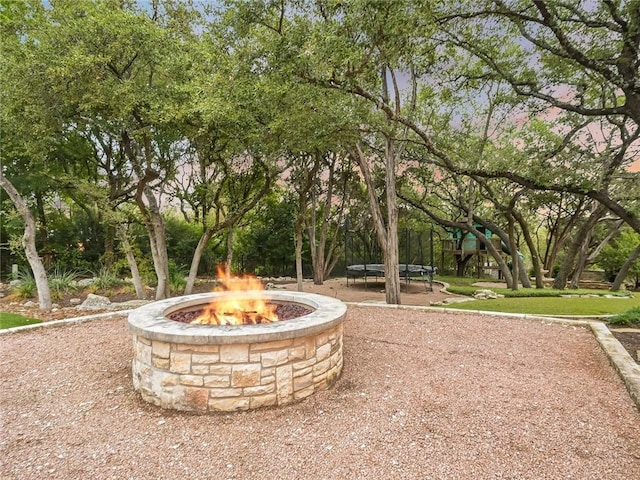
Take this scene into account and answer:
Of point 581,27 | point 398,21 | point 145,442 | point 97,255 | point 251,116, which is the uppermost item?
point 581,27

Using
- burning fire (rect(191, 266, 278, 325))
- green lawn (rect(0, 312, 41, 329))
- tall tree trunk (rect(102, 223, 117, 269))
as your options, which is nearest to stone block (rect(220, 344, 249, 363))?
burning fire (rect(191, 266, 278, 325))

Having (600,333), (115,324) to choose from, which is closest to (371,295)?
(600,333)

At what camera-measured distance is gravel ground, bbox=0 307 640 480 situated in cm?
241

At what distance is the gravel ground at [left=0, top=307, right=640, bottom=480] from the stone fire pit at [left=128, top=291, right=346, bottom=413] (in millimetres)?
134

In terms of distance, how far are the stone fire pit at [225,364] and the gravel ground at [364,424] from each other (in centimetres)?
13

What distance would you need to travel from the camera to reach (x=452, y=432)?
2.79 meters

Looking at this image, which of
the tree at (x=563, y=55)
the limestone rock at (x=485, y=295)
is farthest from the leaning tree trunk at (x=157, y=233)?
the limestone rock at (x=485, y=295)

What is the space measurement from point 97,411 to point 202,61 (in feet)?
21.9

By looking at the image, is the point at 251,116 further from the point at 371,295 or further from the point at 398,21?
the point at 371,295

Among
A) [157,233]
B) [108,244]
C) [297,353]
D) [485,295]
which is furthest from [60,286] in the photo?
[485,295]

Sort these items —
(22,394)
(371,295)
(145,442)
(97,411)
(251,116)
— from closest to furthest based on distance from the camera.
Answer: (145,442) → (97,411) → (22,394) → (251,116) → (371,295)

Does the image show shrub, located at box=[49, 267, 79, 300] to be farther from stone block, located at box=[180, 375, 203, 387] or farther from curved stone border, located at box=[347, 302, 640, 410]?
curved stone border, located at box=[347, 302, 640, 410]

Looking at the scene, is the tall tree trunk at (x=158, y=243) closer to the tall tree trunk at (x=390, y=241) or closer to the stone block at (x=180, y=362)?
the tall tree trunk at (x=390, y=241)

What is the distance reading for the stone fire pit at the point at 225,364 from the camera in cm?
312
